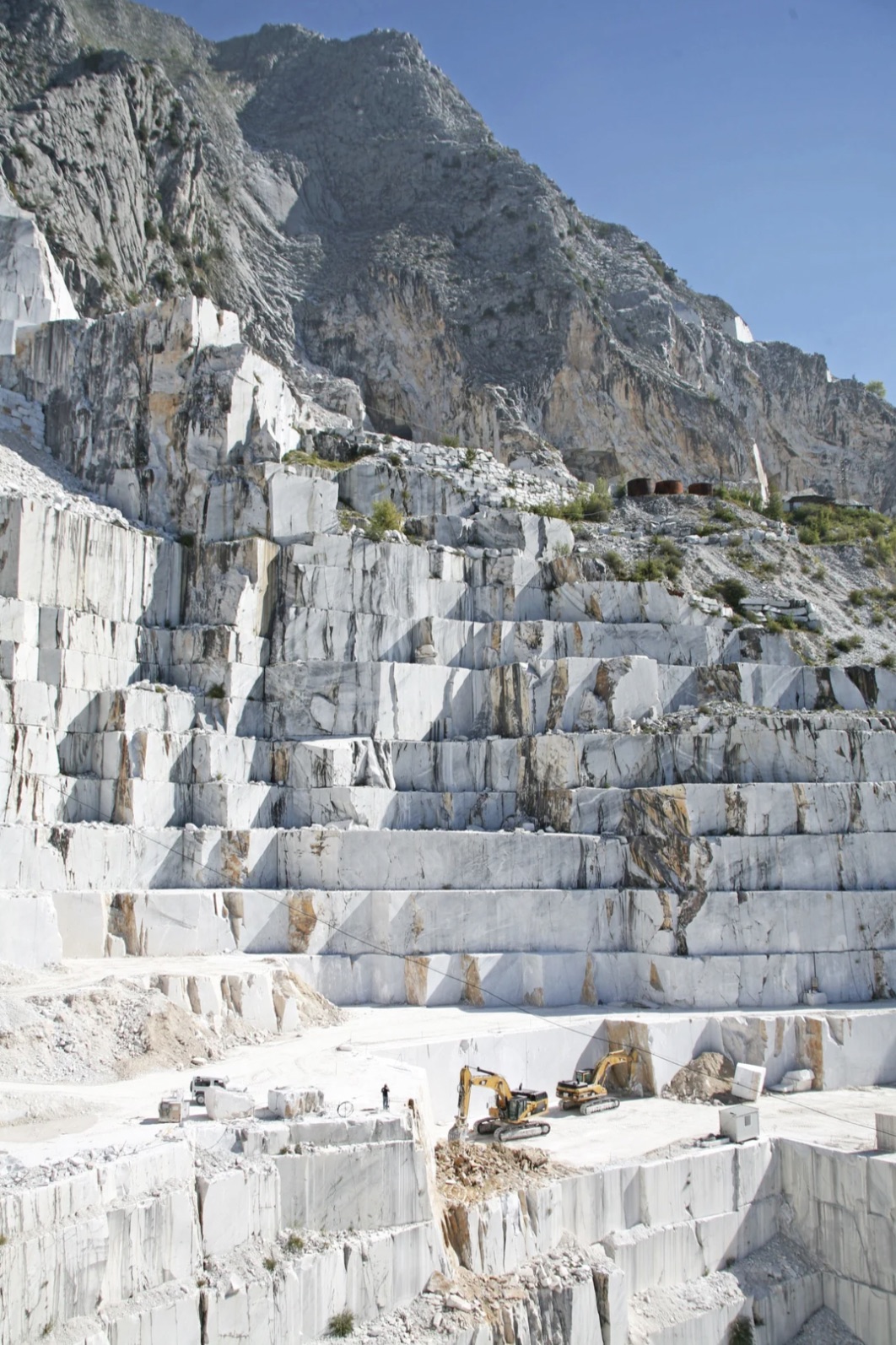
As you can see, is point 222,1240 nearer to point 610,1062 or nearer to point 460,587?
point 610,1062

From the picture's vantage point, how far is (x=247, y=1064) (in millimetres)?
19703

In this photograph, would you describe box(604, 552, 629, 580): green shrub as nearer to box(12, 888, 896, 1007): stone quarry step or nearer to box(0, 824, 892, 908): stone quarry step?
box(0, 824, 892, 908): stone quarry step

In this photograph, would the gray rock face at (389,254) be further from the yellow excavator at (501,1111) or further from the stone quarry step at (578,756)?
the yellow excavator at (501,1111)

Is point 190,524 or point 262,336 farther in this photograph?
point 262,336

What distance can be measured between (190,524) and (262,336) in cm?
2142

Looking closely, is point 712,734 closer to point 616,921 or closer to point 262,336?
point 616,921

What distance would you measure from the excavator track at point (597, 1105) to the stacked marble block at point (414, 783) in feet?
14.1

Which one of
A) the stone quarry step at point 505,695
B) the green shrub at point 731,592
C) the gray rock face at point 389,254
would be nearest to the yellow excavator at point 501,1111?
the stone quarry step at point 505,695

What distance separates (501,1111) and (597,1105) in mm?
2590

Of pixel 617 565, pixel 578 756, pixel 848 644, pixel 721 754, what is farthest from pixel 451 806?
pixel 848 644

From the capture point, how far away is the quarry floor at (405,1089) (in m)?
15.3

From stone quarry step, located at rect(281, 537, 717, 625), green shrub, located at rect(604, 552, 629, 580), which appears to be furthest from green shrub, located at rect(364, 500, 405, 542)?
green shrub, located at rect(604, 552, 629, 580)

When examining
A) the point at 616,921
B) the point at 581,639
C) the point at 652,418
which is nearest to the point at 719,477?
the point at 652,418

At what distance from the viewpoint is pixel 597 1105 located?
22.3 metres
